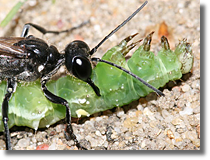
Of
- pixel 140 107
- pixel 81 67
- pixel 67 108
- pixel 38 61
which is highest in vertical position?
pixel 38 61

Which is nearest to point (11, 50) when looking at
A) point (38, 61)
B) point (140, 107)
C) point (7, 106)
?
point (38, 61)

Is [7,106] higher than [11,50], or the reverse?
[11,50]

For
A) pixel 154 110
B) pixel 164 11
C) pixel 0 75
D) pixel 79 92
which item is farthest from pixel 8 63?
pixel 164 11

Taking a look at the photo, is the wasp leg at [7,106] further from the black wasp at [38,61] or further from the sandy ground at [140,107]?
the sandy ground at [140,107]

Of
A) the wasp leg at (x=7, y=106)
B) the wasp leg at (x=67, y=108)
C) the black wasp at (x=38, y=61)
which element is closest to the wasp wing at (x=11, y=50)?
the black wasp at (x=38, y=61)

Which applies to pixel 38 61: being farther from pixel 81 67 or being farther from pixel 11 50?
pixel 81 67

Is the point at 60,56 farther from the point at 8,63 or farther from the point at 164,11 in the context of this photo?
the point at 164,11

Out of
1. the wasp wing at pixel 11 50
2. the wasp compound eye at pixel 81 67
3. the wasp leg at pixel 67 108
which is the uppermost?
the wasp wing at pixel 11 50

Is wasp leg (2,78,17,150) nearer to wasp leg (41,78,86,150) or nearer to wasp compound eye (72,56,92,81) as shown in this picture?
wasp leg (41,78,86,150)
